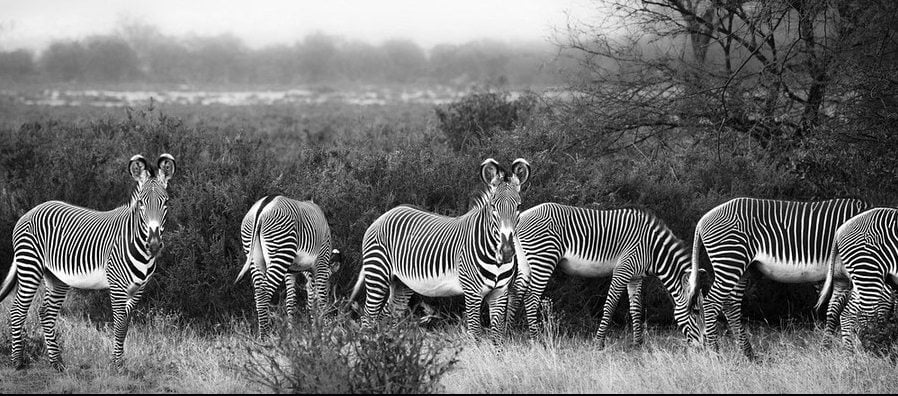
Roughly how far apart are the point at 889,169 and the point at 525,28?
197ft

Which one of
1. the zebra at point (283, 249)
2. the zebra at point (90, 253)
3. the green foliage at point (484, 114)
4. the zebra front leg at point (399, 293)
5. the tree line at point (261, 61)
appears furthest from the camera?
the tree line at point (261, 61)

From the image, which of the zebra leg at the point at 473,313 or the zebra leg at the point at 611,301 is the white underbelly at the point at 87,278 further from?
the zebra leg at the point at 611,301

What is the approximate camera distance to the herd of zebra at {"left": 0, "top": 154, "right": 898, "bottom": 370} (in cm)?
845

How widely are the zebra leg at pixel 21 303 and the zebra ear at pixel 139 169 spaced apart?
4.58 ft

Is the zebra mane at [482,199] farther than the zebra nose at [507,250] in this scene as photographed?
Yes

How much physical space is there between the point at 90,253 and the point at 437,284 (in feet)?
10.6

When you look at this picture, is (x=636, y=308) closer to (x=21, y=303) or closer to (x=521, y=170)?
(x=521, y=170)

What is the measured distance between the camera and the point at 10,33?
44000 mm

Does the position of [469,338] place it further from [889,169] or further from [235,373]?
[889,169]

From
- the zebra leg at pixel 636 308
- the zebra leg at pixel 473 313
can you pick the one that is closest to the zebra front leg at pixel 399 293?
the zebra leg at pixel 473 313

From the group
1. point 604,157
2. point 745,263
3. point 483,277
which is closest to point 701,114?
point 604,157

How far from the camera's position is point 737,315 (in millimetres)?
9828

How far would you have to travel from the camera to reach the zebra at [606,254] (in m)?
9.86

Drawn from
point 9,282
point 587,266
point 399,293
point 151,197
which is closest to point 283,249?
point 399,293
